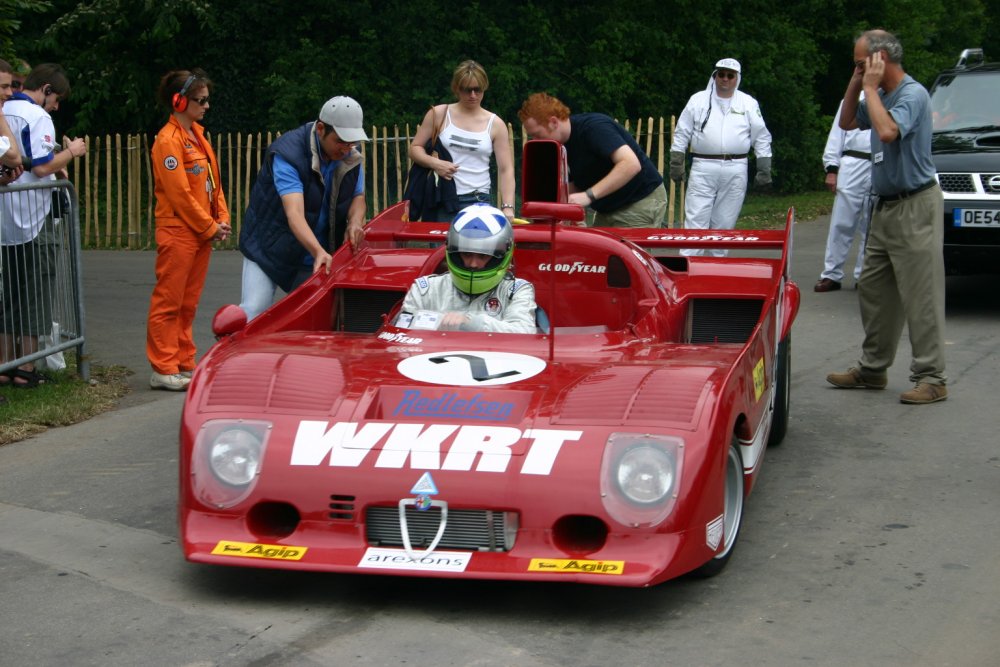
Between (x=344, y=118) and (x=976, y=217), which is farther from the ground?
(x=344, y=118)

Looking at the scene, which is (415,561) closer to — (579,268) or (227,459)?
(227,459)

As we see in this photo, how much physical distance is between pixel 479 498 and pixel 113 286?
985cm

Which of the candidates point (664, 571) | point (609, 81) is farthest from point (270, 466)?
point (609, 81)

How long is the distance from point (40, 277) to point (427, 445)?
Answer: 15.1ft

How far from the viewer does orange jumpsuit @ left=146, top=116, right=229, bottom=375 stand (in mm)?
8242

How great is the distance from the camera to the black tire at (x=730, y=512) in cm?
494

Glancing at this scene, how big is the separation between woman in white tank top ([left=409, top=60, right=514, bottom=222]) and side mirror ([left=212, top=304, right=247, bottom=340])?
317cm

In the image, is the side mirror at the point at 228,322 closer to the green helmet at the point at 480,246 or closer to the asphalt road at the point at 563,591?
the asphalt road at the point at 563,591

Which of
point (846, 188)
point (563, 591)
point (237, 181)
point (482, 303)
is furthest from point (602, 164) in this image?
point (237, 181)

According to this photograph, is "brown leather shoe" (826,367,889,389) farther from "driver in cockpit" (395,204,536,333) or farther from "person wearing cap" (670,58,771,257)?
"person wearing cap" (670,58,771,257)

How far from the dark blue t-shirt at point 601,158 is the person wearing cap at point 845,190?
3.33 metres

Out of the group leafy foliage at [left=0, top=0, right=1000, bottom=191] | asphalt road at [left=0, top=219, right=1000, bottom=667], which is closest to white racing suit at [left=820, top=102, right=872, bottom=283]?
asphalt road at [left=0, top=219, right=1000, bottom=667]

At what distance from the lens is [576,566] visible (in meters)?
4.49

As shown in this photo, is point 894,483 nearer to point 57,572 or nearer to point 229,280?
point 57,572
